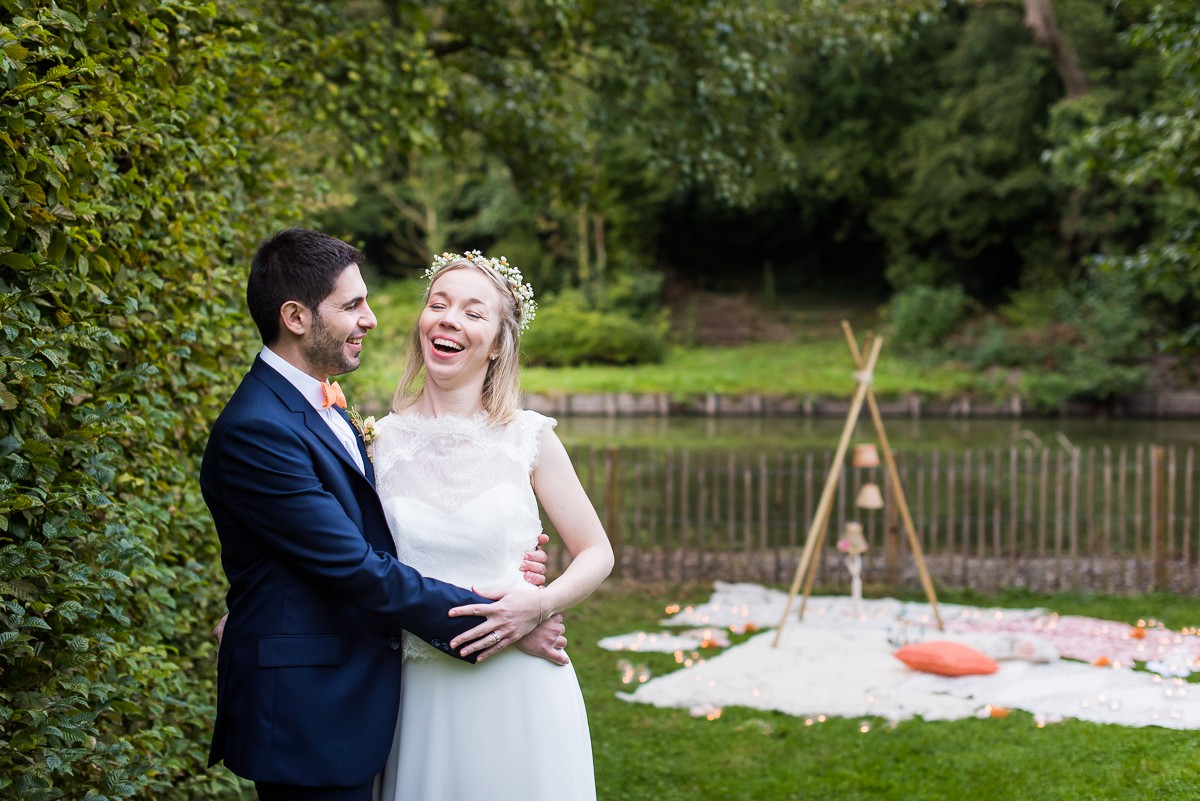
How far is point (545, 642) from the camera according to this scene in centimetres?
260

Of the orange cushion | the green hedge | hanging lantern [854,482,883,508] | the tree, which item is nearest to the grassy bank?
hanging lantern [854,482,883,508]

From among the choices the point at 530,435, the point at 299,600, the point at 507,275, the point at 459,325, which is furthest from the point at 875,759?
the point at 299,600

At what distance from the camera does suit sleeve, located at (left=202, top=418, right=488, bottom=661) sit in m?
2.29

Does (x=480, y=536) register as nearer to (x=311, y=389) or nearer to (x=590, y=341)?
(x=311, y=389)

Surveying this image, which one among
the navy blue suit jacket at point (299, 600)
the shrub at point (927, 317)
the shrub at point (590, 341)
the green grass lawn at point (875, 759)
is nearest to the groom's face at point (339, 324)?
the navy blue suit jacket at point (299, 600)

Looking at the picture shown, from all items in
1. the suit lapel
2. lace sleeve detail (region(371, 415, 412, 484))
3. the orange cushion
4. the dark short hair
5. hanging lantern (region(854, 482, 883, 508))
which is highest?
the dark short hair

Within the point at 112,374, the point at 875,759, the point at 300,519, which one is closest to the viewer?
the point at 300,519

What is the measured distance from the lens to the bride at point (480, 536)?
2.58 meters

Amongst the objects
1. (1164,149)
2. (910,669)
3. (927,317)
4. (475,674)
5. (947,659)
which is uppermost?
(1164,149)

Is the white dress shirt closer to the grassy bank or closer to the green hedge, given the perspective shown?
the green hedge

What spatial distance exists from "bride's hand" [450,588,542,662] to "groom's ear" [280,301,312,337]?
0.75 metres

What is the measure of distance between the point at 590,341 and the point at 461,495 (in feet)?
94.0

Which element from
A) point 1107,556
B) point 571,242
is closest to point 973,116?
point 571,242

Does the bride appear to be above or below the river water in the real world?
above
